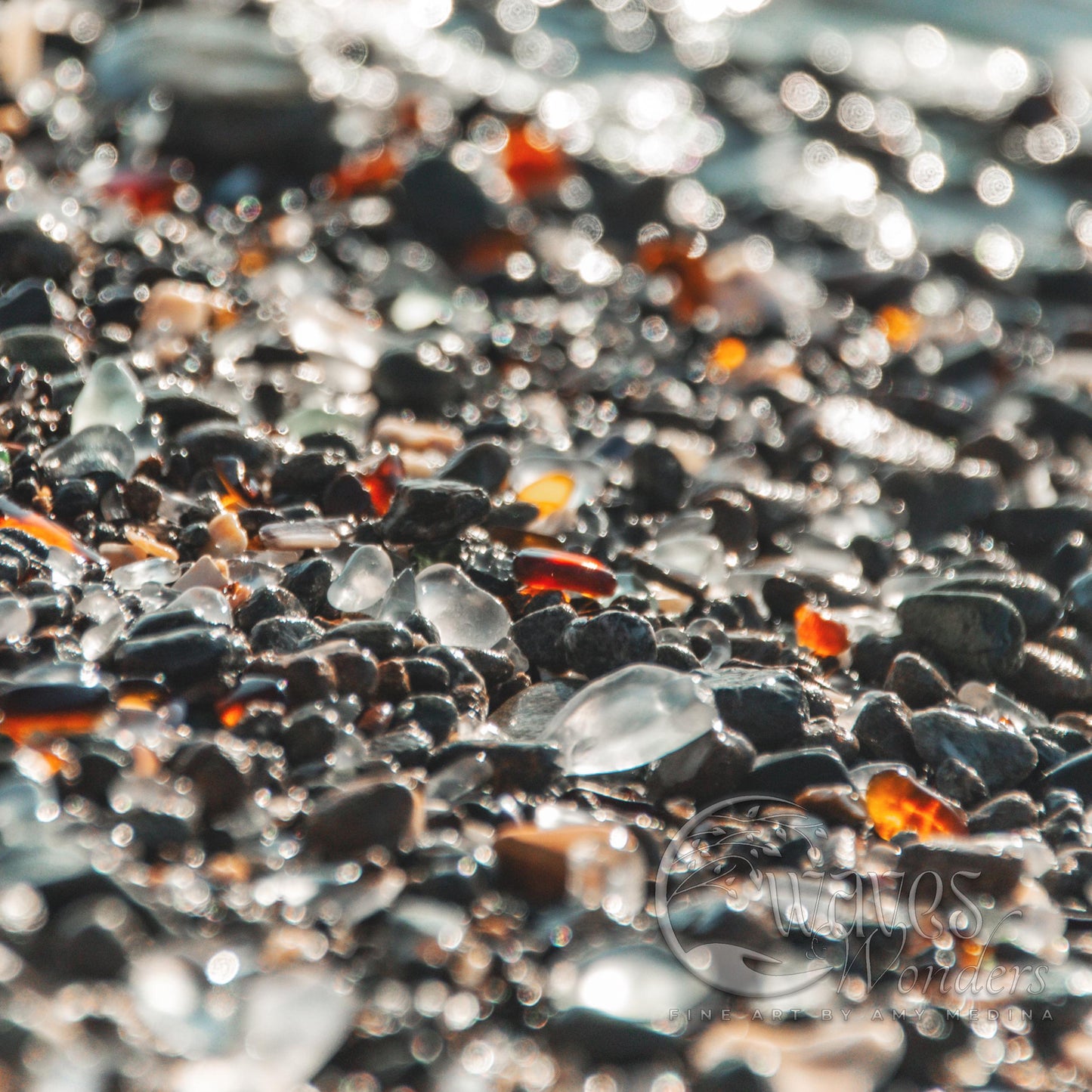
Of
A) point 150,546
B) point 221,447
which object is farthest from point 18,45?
point 150,546

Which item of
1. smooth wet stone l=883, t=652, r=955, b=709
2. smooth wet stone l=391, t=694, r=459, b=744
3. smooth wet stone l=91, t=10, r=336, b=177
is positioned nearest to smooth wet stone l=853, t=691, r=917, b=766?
smooth wet stone l=883, t=652, r=955, b=709

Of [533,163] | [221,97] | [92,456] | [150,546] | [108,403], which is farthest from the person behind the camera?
[533,163]

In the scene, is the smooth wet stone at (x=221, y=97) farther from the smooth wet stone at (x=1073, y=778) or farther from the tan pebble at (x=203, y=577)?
the smooth wet stone at (x=1073, y=778)

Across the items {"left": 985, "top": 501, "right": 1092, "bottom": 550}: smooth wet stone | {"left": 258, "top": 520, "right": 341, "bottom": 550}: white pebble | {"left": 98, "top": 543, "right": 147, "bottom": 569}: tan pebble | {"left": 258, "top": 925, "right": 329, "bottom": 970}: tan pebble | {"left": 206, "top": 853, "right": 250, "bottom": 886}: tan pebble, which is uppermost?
{"left": 258, "top": 925, "right": 329, "bottom": 970}: tan pebble

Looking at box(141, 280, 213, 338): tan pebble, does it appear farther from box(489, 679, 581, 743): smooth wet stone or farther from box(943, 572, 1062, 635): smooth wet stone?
box(943, 572, 1062, 635): smooth wet stone

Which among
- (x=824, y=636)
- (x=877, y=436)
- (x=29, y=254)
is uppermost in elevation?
(x=29, y=254)

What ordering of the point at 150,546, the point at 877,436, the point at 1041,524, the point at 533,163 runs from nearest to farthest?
the point at 150,546 < the point at 1041,524 < the point at 877,436 < the point at 533,163

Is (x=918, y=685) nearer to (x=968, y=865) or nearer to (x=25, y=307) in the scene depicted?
(x=968, y=865)
